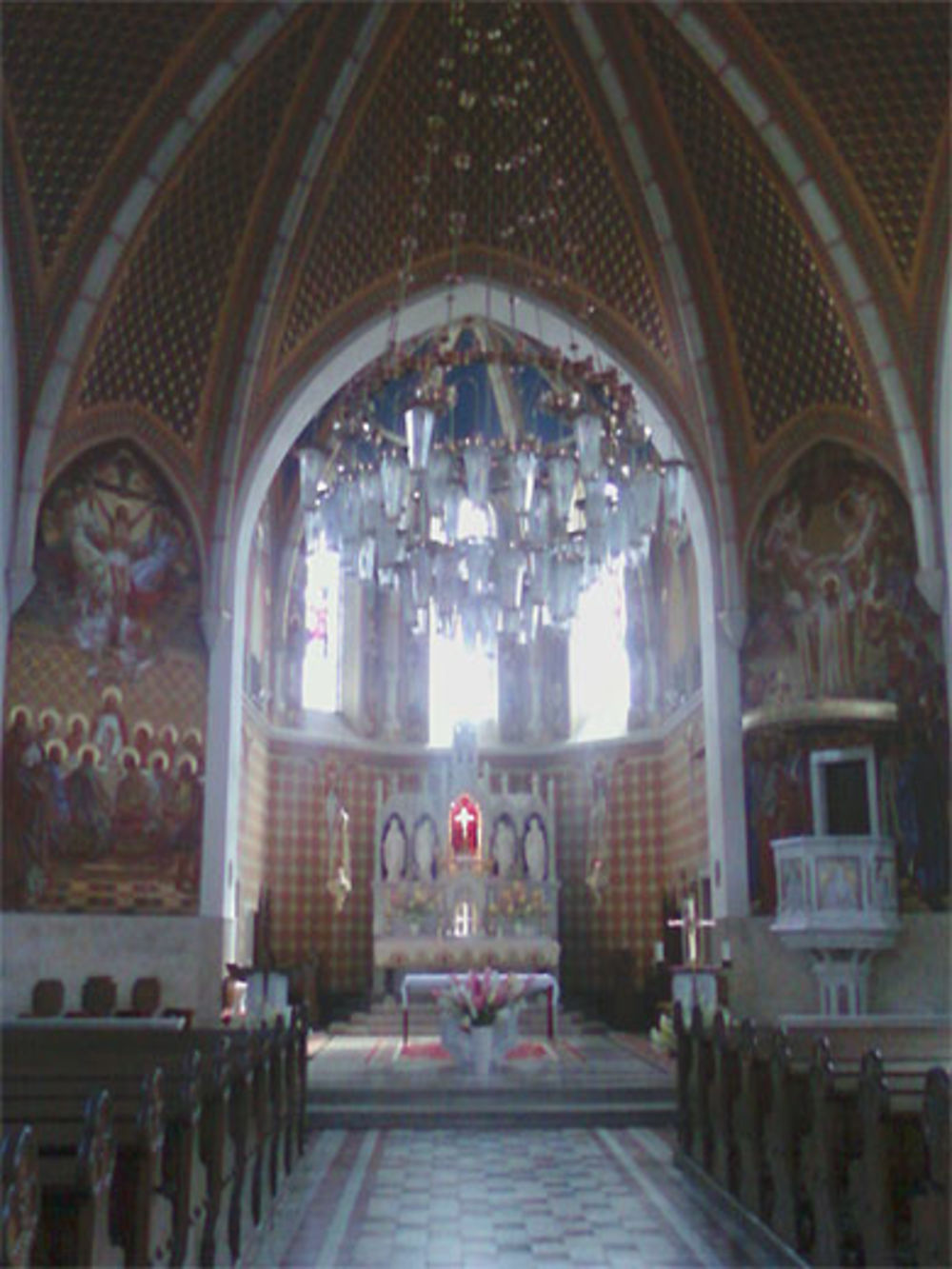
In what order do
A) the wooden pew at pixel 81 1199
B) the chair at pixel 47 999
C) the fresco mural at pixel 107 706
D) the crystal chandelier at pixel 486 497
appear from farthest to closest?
the fresco mural at pixel 107 706, the chair at pixel 47 999, the crystal chandelier at pixel 486 497, the wooden pew at pixel 81 1199

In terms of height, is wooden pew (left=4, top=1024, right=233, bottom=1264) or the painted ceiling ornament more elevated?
the painted ceiling ornament

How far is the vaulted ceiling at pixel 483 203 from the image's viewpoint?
1498 centimetres

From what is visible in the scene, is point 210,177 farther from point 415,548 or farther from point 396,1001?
point 396,1001

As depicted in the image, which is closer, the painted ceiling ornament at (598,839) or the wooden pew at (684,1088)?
the wooden pew at (684,1088)

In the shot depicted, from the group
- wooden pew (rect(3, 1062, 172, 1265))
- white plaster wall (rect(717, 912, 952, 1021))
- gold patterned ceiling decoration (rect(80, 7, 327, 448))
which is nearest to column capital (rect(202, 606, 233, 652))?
gold patterned ceiling decoration (rect(80, 7, 327, 448))

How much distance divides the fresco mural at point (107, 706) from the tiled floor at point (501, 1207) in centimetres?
512

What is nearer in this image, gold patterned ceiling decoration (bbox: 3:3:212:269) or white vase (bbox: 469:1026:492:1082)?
gold patterned ceiling decoration (bbox: 3:3:212:269)

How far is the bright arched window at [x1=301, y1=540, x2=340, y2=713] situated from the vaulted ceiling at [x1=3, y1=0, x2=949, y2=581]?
24.4 feet

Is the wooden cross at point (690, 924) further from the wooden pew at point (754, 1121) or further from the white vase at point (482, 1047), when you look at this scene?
the wooden pew at point (754, 1121)

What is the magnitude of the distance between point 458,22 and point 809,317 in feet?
19.7

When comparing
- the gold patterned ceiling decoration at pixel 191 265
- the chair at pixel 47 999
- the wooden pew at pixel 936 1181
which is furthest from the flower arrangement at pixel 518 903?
the wooden pew at pixel 936 1181

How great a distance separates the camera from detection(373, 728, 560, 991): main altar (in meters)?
22.1

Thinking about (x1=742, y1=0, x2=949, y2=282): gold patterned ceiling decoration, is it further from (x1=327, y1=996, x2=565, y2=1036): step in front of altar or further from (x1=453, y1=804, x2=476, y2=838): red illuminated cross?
(x1=327, y1=996, x2=565, y2=1036): step in front of altar

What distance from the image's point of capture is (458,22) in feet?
53.7
